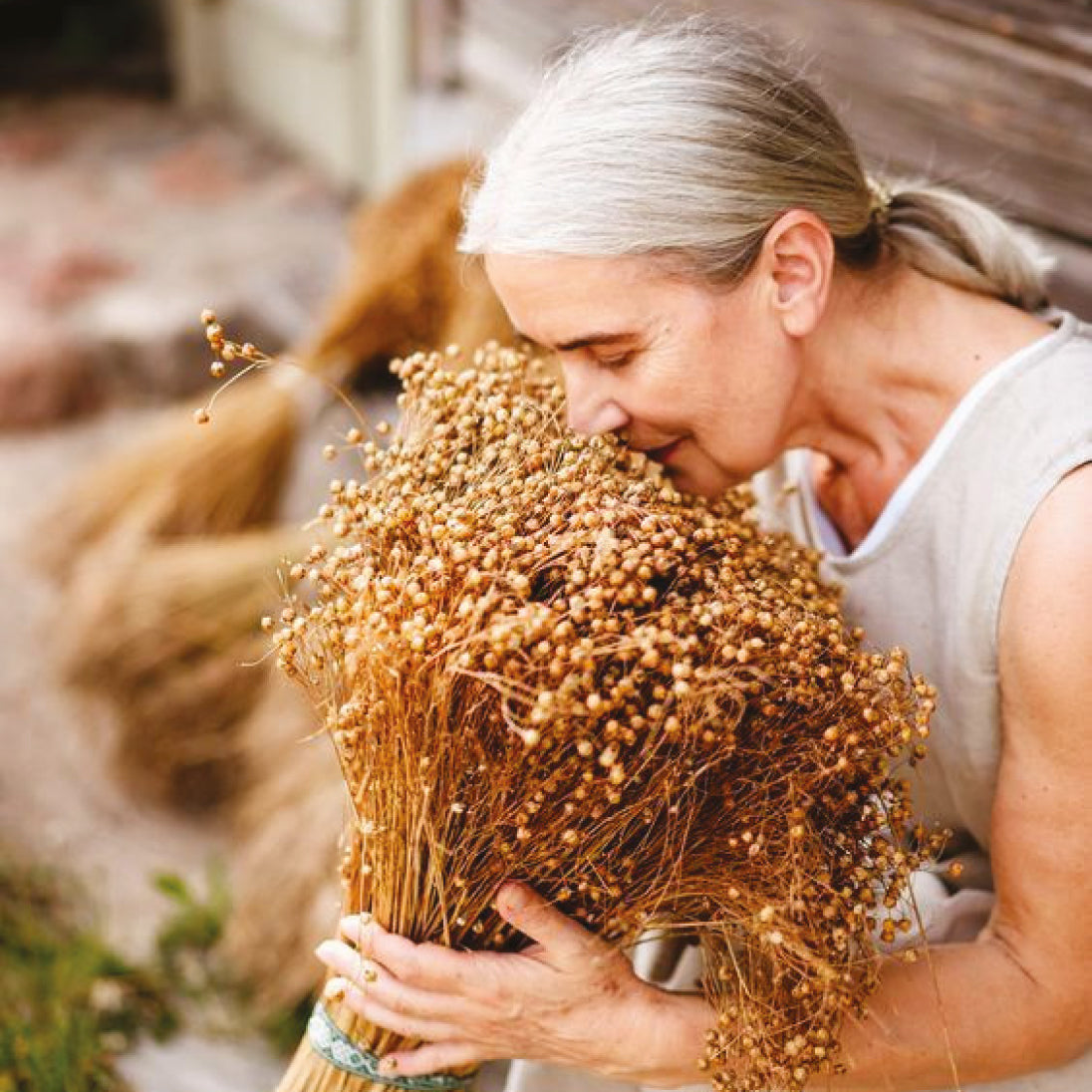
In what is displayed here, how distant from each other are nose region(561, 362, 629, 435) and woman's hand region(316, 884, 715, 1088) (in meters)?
0.47

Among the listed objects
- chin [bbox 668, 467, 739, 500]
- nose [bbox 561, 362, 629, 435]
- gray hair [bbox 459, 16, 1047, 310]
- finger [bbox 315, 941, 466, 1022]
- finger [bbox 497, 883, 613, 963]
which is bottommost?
finger [bbox 315, 941, 466, 1022]

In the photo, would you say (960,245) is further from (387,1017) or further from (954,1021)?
(387,1017)

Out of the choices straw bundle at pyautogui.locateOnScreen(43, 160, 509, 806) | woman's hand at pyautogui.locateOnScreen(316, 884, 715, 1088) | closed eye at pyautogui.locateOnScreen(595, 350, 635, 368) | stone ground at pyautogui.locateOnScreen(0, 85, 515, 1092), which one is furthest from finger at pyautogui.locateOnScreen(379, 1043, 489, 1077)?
straw bundle at pyautogui.locateOnScreen(43, 160, 509, 806)

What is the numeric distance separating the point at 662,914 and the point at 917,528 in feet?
1.77

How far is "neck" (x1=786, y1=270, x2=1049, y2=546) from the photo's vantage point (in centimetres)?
150

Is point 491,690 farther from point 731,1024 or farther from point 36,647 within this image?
point 36,647

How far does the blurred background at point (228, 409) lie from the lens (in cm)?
227

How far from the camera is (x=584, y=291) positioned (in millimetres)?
1340

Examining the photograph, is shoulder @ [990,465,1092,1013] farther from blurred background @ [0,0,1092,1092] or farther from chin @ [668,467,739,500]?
blurred background @ [0,0,1092,1092]

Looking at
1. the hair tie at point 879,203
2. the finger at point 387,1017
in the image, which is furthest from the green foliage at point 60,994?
the hair tie at point 879,203

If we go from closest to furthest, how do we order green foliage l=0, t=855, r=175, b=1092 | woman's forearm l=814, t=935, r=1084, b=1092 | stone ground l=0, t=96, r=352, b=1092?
woman's forearm l=814, t=935, r=1084, b=1092 → green foliage l=0, t=855, r=175, b=1092 → stone ground l=0, t=96, r=352, b=1092

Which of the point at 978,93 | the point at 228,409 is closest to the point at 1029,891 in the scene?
the point at 978,93

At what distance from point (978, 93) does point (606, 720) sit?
5.00 ft

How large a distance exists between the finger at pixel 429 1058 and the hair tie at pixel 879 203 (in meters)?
0.98
